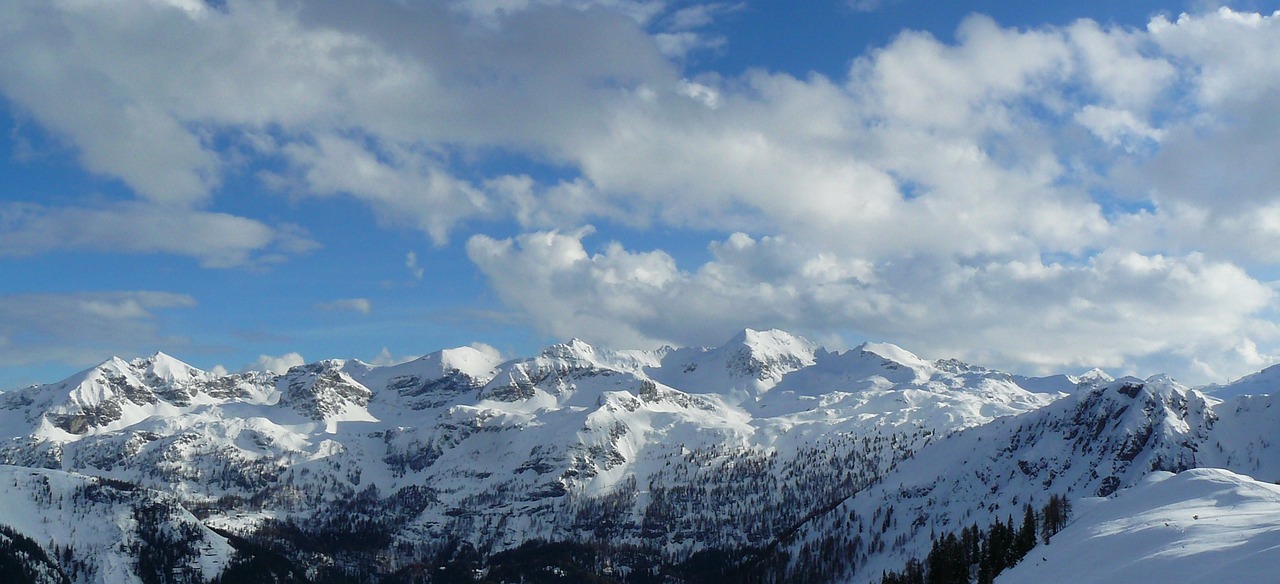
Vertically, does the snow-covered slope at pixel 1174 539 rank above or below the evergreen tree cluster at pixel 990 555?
above

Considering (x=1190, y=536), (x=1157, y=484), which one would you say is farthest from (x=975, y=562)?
(x=1190, y=536)

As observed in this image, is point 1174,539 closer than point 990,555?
Yes

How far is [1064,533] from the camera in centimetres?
10644

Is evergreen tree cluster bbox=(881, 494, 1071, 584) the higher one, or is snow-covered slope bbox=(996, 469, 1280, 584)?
snow-covered slope bbox=(996, 469, 1280, 584)

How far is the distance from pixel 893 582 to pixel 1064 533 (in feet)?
254

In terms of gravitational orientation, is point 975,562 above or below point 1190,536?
below

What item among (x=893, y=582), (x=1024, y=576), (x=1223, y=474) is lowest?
(x=893, y=582)

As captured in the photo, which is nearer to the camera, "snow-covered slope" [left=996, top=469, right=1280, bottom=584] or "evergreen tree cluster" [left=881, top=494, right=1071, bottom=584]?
"snow-covered slope" [left=996, top=469, right=1280, bottom=584]

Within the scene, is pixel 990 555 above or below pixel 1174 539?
below

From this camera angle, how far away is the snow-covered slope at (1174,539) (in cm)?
6206

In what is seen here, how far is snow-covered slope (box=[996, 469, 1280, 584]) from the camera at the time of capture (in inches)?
2443

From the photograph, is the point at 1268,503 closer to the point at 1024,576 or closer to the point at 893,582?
the point at 1024,576

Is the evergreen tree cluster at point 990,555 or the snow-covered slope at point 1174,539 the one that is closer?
the snow-covered slope at point 1174,539

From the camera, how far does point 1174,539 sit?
7462 cm
